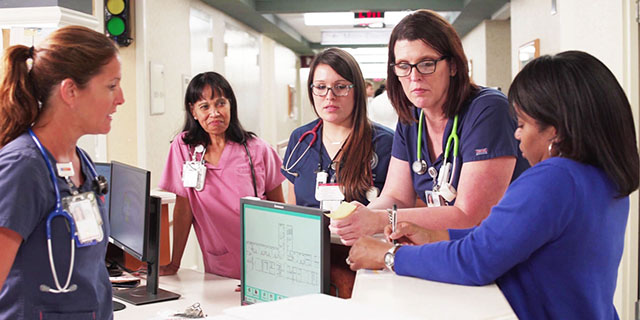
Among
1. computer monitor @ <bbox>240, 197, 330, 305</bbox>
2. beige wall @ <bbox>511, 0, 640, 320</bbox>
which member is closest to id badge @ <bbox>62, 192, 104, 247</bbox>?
computer monitor @ <bbox>240, 197, 330, 305</bbox>

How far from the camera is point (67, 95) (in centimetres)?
148

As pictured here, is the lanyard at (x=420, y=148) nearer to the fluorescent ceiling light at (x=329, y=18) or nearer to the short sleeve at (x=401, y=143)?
the short sleeve at (x=401, y=143)

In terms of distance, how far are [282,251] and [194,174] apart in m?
0.96

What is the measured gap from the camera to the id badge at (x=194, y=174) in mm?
2713

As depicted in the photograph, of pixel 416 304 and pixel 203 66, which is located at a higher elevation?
pixel 203 66

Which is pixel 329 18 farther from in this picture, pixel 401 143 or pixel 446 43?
pixel 446 43

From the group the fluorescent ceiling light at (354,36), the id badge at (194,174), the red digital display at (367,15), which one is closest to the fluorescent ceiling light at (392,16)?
the red digital display at (367,15)

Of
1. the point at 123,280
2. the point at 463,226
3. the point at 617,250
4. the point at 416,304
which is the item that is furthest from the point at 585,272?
the point at 123,280

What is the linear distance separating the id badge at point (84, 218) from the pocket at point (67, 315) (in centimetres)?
16

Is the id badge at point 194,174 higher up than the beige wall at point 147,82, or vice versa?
the beige wall at point 147,82

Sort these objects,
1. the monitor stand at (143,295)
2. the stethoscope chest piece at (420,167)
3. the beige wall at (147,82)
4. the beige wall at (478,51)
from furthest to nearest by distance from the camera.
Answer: the beige wall at (478,51) < the beige wall at (147,82) < the monitor stand at (143,295) < the stethoscope chest piece at (420,167)

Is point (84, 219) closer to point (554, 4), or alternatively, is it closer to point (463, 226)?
point (463, 226)

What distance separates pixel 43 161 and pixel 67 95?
0.56ft

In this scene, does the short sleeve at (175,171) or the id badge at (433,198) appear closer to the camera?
the id badge at (433,198)
